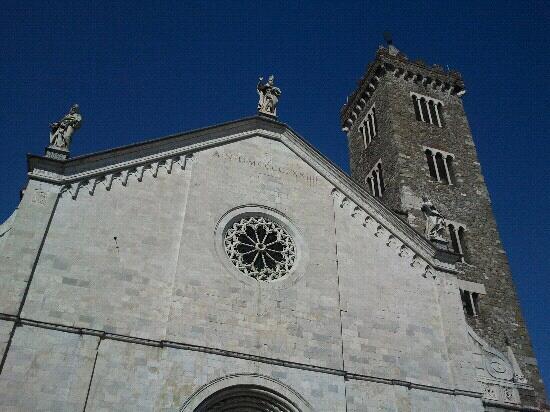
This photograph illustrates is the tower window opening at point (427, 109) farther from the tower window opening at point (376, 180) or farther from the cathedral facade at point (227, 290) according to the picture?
the cathedral facade at point (227, 290)

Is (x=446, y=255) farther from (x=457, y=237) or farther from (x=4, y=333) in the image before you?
(x=4, y=333)

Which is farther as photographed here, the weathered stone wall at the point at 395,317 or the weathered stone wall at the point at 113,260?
the weathered stone wall at the point at 395,317

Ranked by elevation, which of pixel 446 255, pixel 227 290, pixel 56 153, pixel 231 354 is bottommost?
pixel 231 354

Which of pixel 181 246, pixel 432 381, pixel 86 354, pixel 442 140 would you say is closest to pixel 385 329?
pixel 432 381

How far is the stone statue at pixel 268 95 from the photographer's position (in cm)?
1809

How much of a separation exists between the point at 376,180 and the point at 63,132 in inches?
691

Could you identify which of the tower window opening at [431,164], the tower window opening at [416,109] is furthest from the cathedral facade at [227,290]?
the tower window opening at [416,109]

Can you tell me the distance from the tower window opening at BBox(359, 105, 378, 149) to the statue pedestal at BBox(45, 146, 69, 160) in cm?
1941

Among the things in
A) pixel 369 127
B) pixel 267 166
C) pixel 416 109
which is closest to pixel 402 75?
pixel 416 109

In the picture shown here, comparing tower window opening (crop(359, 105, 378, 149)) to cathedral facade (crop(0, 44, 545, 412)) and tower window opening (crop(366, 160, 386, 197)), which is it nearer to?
tower window opening (crop(366, 160, 386, 197))

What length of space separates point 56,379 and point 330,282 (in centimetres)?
739

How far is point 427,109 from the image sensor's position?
29891 mm

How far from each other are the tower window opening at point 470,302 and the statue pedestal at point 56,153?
653 inches

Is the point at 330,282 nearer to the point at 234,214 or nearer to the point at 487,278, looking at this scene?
the point at 234,214
